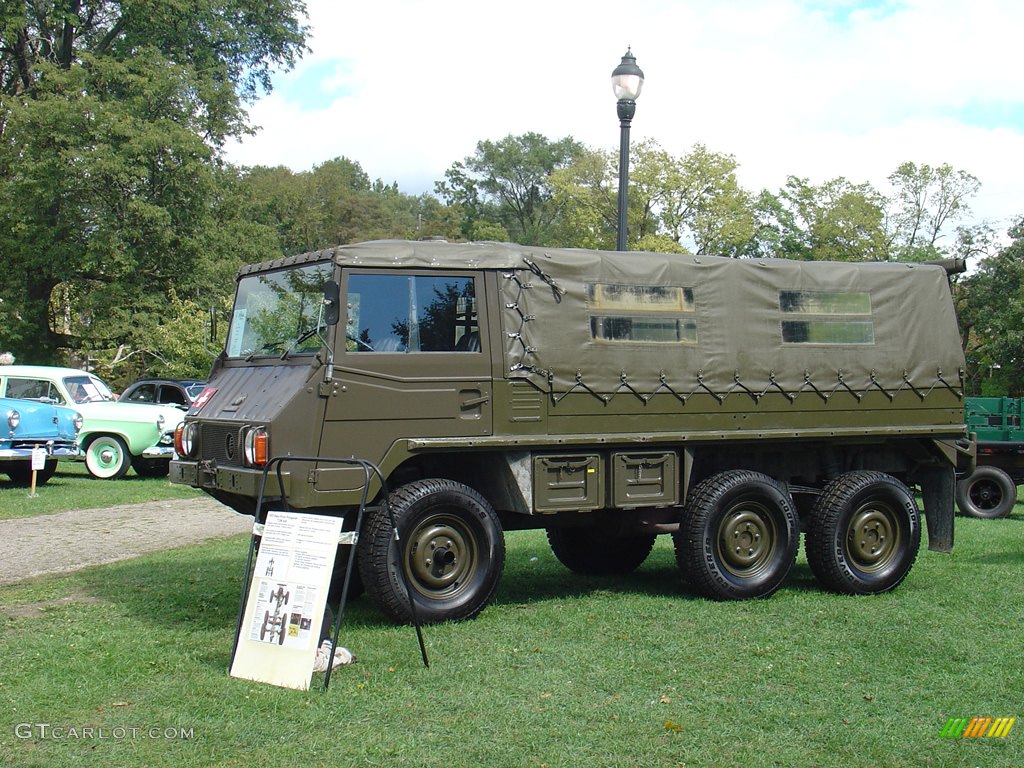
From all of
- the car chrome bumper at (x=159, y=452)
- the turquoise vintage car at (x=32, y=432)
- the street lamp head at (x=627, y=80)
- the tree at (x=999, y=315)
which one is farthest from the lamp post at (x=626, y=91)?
the tree at (x=999, y=315)

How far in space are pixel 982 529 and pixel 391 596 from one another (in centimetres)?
1016

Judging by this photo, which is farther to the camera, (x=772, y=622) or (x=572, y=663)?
(x=772, y=622)

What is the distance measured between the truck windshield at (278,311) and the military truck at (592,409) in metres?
0.03

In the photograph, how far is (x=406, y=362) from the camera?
28.0 feet

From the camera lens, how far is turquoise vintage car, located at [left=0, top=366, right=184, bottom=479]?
21156mm

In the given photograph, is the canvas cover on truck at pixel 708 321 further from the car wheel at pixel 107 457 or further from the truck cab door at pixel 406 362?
the car wheel at pixel 107 457

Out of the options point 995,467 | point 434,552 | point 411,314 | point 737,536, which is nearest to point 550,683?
point 434,552

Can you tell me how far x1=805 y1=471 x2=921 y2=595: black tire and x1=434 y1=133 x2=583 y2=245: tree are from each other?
6834 centimetres

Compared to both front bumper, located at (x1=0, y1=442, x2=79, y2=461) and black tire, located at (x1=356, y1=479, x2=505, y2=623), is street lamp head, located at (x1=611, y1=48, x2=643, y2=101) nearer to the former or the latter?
black tire, located at (x1=356, y1=479, x2=505, y2=623)

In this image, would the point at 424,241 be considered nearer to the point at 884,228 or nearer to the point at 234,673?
the point at 234,673

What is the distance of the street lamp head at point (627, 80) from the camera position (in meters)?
12.7

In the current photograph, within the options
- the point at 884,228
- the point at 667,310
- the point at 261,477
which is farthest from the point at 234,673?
the point at 884,228

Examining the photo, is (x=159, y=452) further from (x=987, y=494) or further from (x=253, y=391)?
(x=987, y=494)

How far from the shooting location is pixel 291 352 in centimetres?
875
